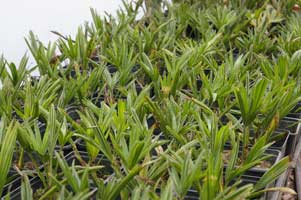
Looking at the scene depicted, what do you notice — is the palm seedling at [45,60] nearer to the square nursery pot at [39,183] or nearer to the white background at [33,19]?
the white background at [33,19]

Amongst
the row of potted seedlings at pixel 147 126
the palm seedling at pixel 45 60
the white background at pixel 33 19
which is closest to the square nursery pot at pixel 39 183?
the row of potted seedlings at pixel 147 126

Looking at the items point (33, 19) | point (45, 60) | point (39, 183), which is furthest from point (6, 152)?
point (33, 19)

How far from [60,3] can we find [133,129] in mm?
1105

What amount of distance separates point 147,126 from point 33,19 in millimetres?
897

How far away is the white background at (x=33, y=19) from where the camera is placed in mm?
1798

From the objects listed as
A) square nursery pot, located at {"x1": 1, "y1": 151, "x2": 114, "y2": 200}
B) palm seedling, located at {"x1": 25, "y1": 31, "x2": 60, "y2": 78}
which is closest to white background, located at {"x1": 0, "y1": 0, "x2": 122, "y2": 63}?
palm seedling, located at {"x1": 25, "y1": 31, "x2": 60, "y2": 78}

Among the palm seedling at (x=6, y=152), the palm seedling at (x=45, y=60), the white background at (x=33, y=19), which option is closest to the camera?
the palm seedling at (x=6, y=152)

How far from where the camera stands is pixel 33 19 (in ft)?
6.31

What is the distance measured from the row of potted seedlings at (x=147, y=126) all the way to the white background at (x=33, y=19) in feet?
0.58

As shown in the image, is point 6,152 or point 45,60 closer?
point 6,152

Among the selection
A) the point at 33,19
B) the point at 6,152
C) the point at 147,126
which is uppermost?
the point at 33,19

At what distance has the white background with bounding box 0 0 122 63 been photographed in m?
1.80

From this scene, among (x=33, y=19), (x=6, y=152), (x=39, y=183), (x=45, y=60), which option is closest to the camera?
(x=6, y=152)

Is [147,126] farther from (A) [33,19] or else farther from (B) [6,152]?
(A) [33,19]
